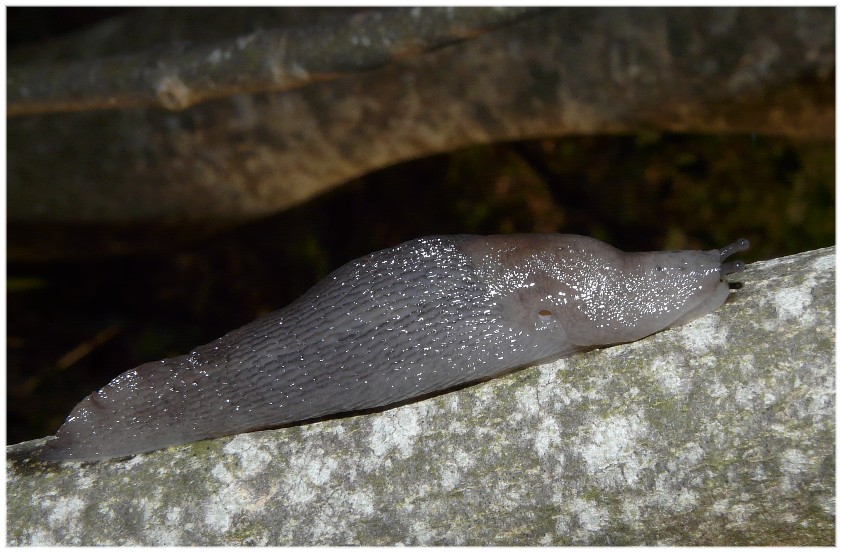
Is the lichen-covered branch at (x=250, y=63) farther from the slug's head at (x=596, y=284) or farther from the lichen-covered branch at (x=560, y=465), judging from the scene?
the lichen-covered branch at (x=560, y=465)

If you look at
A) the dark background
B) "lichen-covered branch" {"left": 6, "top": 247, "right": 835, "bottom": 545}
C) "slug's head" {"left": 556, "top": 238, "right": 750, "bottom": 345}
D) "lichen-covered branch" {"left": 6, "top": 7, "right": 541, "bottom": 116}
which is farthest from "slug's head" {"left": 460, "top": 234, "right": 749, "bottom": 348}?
the dark background

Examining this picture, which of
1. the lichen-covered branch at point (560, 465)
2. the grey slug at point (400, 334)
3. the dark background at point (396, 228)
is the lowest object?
the lichen-covered branch at point (560, 465)

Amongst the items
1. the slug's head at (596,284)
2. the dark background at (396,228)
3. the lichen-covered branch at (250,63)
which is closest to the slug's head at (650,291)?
the slug's head at (596,284)

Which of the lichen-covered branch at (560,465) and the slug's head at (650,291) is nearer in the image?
A: the lichen-covered branch at (560,465)

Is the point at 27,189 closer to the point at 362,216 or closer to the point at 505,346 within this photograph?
the point at 362,216

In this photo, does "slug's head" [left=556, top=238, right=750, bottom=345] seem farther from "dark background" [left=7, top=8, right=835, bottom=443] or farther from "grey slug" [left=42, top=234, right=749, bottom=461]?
"dark background" [left=7, top=8, right=835, bottom=443]

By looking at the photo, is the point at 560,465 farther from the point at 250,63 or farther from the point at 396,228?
the point at 396,228

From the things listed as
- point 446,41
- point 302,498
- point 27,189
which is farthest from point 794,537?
point 27,189
